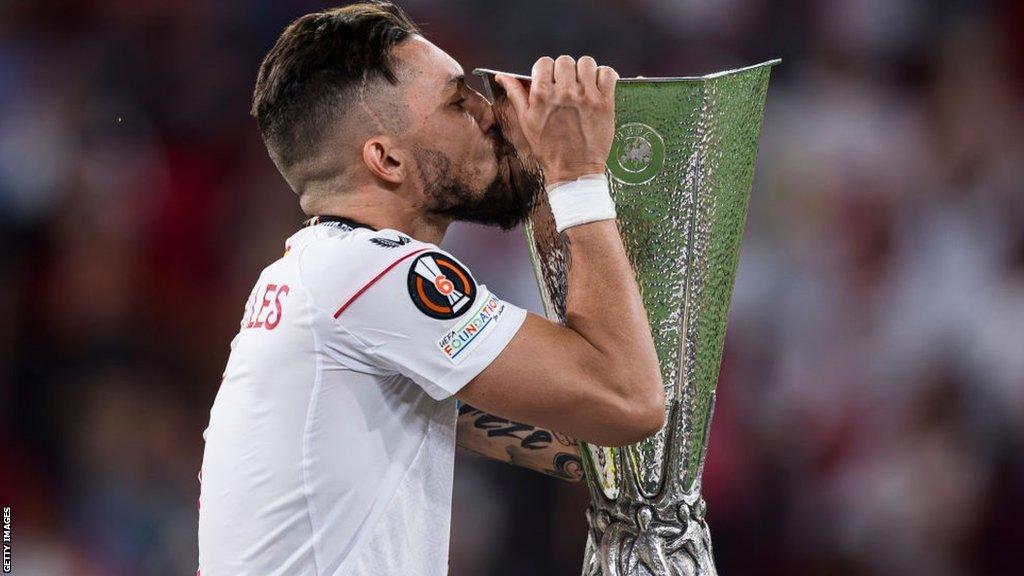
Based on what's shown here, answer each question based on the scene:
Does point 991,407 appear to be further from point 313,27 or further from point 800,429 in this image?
point 313,27

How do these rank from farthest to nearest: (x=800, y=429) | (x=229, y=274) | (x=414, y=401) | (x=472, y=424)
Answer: (x=229, y=274) → (x=800, y=429) → (x=472, y=424) → (x=414, y=401)

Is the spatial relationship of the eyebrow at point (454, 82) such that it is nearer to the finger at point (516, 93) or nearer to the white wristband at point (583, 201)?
the finger at point (516, 93)

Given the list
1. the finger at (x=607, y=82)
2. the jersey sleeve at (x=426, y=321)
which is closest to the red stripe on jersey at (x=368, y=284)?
the jersey sleeve at (x=426, y=321)

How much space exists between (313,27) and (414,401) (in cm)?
56

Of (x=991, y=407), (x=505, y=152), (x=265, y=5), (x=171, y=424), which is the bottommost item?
(x=171, y=424)

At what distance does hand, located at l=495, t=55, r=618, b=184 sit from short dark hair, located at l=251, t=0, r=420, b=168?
252 millimetres

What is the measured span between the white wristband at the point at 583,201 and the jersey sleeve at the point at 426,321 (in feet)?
0.45

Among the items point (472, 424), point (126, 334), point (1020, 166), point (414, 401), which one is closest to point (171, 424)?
point (126, 334)

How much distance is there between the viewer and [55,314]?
3139 mm

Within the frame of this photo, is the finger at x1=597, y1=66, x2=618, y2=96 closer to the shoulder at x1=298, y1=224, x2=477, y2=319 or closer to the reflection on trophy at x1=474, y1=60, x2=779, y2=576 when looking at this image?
the reflection on trophy at x1=474, y1=60, x2=779, y2=576

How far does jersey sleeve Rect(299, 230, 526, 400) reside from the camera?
1.33 m

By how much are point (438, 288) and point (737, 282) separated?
1.87m

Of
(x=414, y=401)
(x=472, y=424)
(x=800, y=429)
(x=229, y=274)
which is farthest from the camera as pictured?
(x=229, y=274)

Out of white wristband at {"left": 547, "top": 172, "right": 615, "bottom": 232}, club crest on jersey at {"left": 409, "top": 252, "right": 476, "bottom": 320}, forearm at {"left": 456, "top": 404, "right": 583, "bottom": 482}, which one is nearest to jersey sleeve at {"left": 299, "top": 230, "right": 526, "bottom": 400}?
club crest on jersey at {"left": 409, "top": 252, "right": 476, "bottom": 320}
